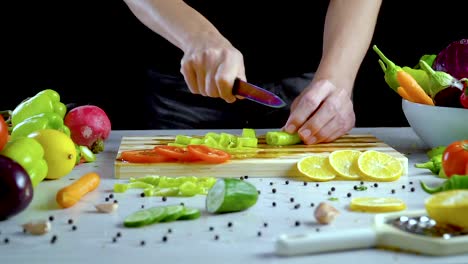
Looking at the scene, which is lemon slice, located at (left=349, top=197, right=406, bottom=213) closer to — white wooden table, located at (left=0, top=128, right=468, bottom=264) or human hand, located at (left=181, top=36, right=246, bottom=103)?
white wooden table, located at (left=0, top=128, right=468, bottom=264)

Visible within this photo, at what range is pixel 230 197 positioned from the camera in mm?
1653

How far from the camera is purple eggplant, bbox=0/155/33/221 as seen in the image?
5.14 ft

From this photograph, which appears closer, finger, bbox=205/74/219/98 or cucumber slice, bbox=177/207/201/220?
cucumber slice, bbox=177/207/201/220

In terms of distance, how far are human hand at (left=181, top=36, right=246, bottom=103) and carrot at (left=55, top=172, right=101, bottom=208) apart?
46 cm

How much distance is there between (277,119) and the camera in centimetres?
302

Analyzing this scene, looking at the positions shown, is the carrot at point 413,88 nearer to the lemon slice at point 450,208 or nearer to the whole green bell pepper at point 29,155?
the lemon slice at point 450,208

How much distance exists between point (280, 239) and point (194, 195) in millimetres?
452

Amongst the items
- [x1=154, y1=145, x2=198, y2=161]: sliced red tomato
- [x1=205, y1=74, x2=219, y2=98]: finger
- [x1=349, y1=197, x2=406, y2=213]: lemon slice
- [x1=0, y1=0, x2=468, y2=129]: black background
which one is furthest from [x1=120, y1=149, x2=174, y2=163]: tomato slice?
[x1=0, y1=0, x2=468, y2=129]: black background

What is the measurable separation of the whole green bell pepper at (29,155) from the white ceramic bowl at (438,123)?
96 centimetres

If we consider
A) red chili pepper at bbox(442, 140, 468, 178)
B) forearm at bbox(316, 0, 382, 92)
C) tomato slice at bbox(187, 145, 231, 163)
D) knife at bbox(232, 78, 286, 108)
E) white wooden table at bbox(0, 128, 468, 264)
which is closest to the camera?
white wooden table at bbox(0, 128, 468, 264)

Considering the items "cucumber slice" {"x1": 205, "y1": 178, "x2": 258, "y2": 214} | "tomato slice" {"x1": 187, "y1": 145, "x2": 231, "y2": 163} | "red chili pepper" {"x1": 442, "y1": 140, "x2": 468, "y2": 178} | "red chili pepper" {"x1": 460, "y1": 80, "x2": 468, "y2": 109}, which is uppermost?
"red chili pepper" {"x1": 460, "y1": 80, "x2": 468, "y2": 109}

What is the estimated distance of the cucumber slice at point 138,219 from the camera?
62.2 inches

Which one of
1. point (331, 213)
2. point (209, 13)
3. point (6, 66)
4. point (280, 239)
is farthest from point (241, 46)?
point (280, 239)

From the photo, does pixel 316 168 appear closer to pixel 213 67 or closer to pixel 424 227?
pixel 213 67
